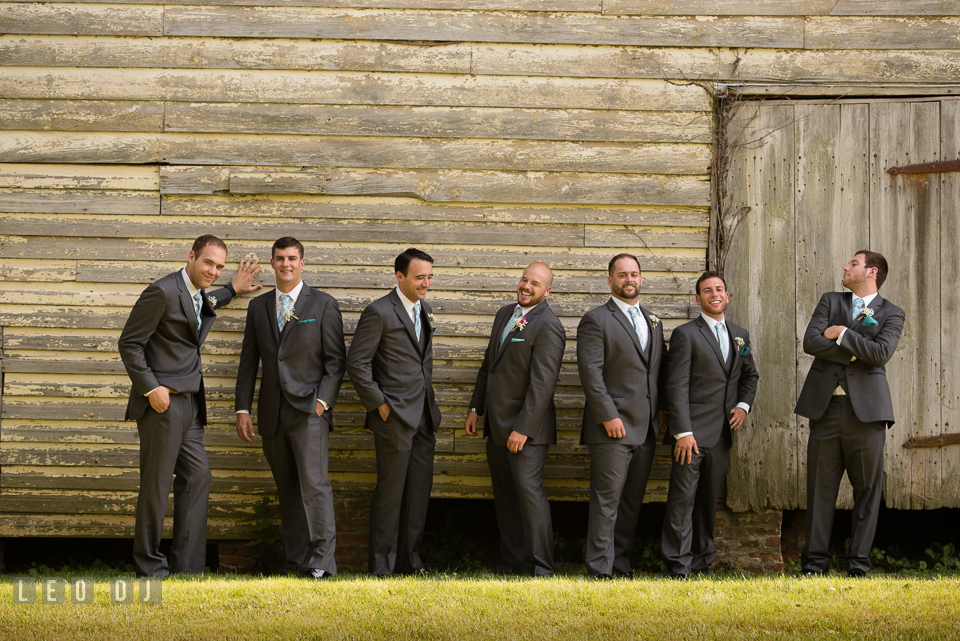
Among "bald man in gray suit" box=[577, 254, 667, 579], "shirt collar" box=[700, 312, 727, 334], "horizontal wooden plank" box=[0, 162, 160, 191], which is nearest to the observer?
"bald man in gray suit" box=[577, 254, 667, 579]

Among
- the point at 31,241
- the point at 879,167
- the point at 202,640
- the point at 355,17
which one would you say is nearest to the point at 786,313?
the point at 879,167

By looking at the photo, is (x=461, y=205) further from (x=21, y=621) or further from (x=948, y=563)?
(x=948, y=563)

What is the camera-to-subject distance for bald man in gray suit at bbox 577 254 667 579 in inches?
197

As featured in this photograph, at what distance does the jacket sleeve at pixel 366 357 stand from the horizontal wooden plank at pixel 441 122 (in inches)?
60.4

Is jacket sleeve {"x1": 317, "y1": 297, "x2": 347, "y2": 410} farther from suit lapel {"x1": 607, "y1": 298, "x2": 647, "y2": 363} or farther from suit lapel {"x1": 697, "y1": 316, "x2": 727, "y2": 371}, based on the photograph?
suit lapel {"x1": 697, "y1": 316, "x2": 727, "y2": 371}

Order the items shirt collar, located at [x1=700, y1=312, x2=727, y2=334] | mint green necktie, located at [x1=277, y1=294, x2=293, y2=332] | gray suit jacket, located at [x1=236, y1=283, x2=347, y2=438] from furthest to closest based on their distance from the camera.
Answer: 1. shirt collar, located at [x1=700, y1=312, x2=727, y2=334]
2. mint green necktie, located at [x1=277, y1=294, x2=293, y2=332]
3. gray suit jacket, located at [x1=236, y1=283, x2=347, y2=438]

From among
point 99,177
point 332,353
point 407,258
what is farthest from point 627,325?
point 99,177

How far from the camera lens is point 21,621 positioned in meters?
3.73

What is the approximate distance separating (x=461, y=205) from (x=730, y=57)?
92.7 inches

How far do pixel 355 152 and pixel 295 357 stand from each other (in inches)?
66.5

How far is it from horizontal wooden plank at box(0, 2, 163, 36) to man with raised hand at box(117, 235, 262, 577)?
2.02 m

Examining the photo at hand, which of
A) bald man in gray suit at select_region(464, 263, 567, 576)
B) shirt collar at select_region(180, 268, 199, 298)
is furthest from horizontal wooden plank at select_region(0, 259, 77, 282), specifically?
bald man in gray suit at select_region(464, 263, 567, 576)

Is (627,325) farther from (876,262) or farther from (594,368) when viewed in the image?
(876,262)

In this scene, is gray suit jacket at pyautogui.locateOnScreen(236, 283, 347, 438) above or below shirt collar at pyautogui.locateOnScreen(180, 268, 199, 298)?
below
